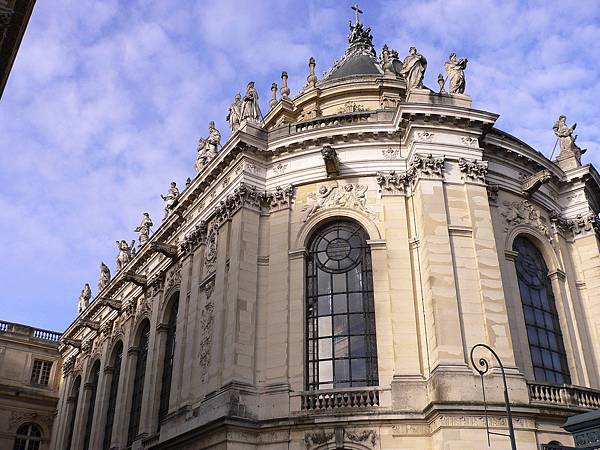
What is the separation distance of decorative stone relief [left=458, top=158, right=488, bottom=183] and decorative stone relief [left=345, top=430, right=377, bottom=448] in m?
8.68

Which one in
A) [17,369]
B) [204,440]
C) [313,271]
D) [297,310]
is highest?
[17,369]

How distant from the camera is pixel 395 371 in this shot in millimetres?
20016

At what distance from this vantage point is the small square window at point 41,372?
42.1 m

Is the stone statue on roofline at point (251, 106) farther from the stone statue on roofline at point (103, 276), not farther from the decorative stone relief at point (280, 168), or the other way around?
the stone statue on roofline at point (103, 276)

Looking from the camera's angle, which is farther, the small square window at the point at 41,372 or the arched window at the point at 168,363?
the small square window at the point at 41,372

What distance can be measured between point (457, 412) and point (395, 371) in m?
2.46

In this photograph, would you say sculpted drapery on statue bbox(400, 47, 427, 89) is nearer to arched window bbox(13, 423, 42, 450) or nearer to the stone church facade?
the stone church facade

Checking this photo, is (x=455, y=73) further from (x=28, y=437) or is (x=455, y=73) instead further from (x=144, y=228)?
(x=28, y=437)

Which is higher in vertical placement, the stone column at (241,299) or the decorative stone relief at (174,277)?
the decorative stone relief at (174,277)

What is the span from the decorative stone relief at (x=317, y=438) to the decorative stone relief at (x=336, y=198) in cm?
726

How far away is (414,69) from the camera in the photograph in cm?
2480

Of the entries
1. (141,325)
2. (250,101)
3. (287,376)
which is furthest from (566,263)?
(141,325)

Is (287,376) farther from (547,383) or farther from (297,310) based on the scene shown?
(547,383)

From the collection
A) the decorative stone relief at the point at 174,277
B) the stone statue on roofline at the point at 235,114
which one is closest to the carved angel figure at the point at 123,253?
the decorative stone relief at the point at 174,277
